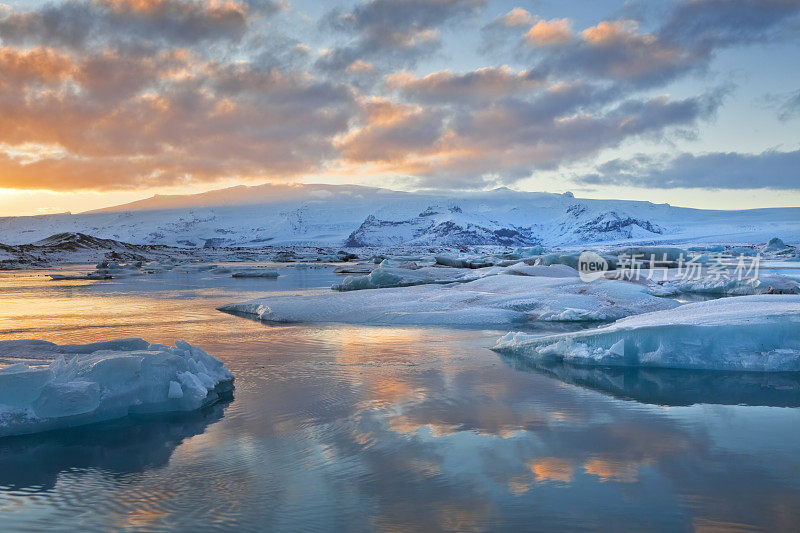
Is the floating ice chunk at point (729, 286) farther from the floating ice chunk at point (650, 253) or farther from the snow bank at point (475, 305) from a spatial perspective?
the floating ice chunk at point (650, 253)

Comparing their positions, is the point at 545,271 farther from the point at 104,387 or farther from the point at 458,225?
the point at 458,225

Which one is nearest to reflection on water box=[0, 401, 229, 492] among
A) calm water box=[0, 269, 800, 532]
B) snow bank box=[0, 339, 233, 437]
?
calm water box=[0, 269, 800, 532]

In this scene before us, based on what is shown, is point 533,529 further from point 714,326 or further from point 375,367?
point 714,326

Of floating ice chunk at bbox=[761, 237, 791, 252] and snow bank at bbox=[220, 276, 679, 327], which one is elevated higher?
floating ice chunk at bbox=[761, 237, 791, 252]

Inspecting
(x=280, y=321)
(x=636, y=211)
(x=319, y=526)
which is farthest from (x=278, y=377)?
(x=636, y=211)

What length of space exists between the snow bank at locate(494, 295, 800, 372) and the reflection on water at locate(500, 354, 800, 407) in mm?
138

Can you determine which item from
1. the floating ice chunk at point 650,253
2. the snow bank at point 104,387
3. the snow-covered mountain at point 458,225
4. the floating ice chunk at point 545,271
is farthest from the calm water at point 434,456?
the snow-covered mountain at point 458,225

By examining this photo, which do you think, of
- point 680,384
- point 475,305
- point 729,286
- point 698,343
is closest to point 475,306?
point 475,305

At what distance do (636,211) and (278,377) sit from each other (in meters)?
164

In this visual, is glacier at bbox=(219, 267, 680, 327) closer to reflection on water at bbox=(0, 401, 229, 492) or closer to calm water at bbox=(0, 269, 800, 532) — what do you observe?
calm water at bbox=(0, 269, 800, 532)

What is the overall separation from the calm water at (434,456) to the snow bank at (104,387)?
0.20 meters

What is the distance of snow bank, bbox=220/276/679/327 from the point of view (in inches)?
468

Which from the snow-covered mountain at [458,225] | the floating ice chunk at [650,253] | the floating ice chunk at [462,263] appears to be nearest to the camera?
the floating ice chunk at [650,253]

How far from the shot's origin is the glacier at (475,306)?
11.9 metres
